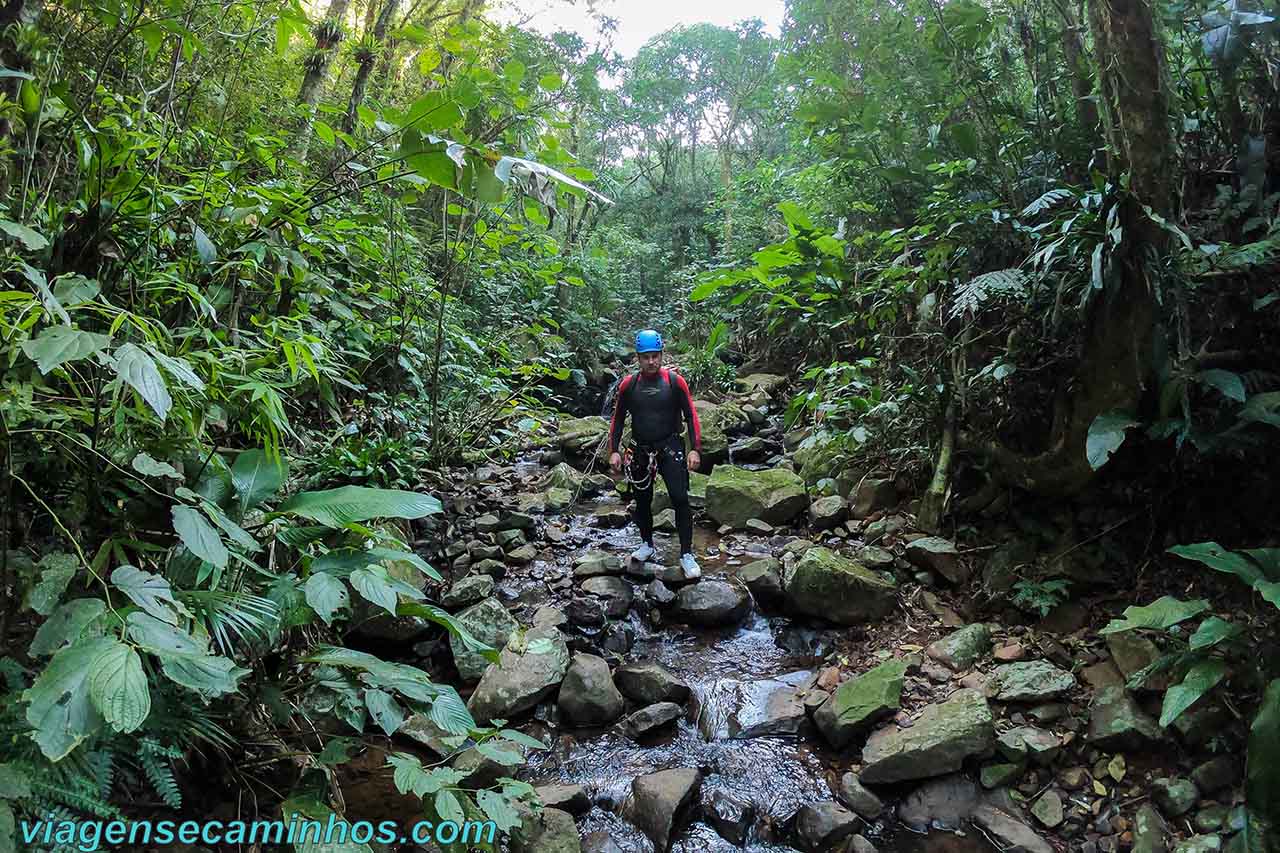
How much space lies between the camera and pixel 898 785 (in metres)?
2.89

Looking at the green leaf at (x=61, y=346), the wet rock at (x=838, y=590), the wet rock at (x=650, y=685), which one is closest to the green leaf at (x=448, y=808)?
the green leaf at (x=61, y=346)

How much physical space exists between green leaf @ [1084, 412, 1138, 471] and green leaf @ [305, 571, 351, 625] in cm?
337

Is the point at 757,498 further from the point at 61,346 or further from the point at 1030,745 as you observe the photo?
the point at 61,346

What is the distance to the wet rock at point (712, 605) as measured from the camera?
14.5 ft

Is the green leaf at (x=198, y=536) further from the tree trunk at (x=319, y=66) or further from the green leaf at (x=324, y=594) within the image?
the tree trunk at (x=319, y=66)

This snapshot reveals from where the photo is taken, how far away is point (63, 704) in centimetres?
127

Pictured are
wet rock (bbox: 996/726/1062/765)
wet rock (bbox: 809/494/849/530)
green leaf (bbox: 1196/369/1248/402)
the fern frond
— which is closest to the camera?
green leaf (bbox: 1196/369/1248/402)

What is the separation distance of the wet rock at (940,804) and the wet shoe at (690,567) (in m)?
2.22

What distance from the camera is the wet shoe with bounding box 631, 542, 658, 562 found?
16.6ft

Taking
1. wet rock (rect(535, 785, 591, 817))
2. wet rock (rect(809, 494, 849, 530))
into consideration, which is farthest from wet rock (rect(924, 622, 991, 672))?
wet rock (rect(535, 785, 591, 817))

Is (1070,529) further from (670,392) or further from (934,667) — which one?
(670,392)

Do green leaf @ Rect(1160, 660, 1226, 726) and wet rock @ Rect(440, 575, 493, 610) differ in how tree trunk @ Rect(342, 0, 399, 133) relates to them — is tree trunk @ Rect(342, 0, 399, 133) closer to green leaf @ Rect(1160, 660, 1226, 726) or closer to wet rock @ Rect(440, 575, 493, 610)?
wet rock @ Rect(440, 575, 493, 610)

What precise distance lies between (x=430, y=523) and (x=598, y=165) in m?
15.9

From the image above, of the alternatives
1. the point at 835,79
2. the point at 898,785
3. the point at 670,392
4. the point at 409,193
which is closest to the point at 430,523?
the point at 670,392
